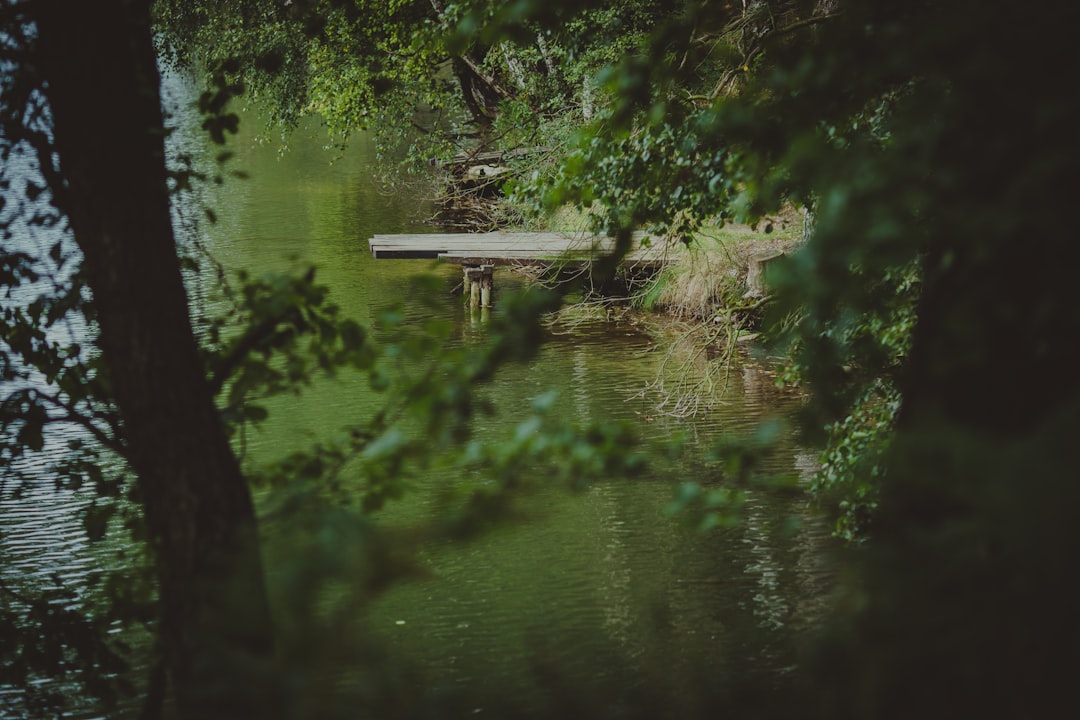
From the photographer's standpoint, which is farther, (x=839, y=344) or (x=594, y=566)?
(x=594, y=566)

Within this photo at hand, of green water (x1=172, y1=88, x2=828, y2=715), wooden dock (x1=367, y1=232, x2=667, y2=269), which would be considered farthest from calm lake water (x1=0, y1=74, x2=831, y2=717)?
wooden dock (x1=367, y1=232, x2=667, y2=269)

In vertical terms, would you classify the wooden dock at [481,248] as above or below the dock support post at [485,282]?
above

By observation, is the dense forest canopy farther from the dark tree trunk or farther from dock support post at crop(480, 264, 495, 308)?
dock support post at crop(480, 264, 495, 308)

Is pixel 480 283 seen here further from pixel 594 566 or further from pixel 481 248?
pixel 594 566

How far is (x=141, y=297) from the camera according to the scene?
2934mm

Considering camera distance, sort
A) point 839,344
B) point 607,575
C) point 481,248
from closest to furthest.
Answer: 1. point 839,344
2. point 607,575
3. point 481,248

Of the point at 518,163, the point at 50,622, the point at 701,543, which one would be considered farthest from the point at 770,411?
the point at 50,622

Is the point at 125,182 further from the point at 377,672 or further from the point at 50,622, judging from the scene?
the point at 50,622

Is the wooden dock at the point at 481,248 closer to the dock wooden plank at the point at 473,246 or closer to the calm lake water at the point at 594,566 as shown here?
the dock wooden plank at the point at 473,246

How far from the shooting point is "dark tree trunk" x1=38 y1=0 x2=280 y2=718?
2.84 metres

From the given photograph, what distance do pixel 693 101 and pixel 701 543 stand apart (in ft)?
11.5

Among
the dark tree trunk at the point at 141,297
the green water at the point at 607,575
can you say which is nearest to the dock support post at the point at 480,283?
the green water at the point at 607,575

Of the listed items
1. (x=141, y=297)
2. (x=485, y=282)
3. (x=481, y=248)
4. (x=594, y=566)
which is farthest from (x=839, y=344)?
(x=481, y=248)

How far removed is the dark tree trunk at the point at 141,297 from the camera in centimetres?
284
